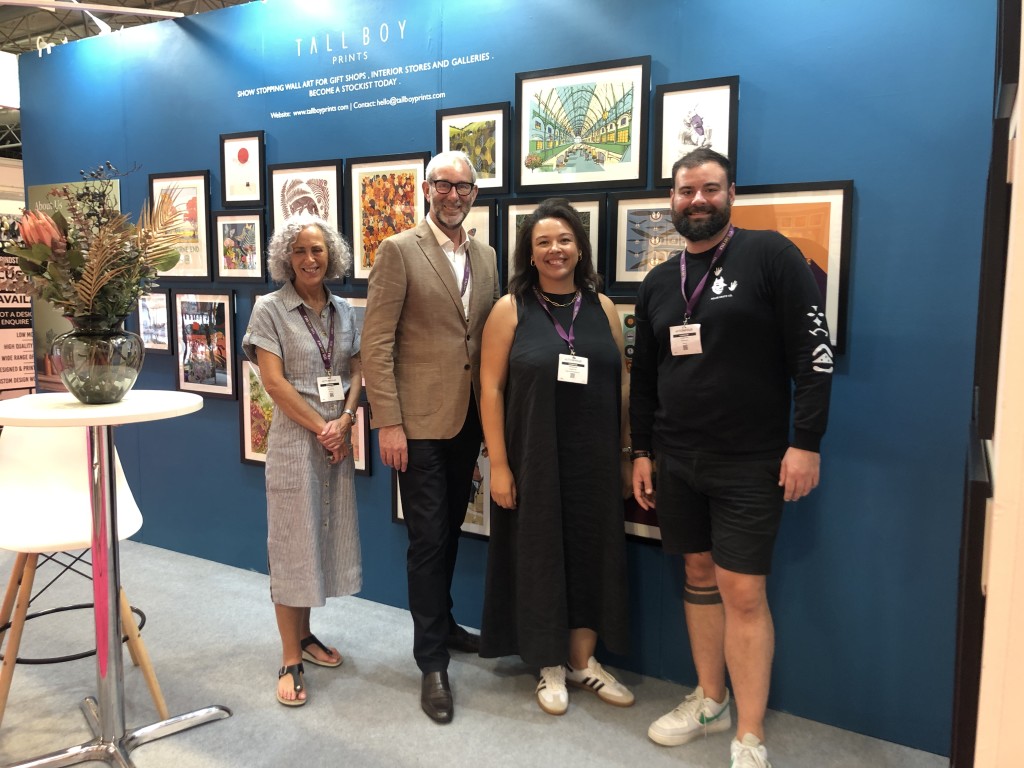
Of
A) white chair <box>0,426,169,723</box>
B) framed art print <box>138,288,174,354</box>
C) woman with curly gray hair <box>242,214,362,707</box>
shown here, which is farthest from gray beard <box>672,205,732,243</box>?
framed art print <box>138,288,174,354</box>

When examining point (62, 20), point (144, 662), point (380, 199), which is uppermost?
point (62, 20)

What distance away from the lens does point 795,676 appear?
94.5 inches

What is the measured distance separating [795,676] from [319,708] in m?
1.61

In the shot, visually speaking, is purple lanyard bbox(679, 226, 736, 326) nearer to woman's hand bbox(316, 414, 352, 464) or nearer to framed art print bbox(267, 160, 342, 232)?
woman's hand bbox(316, 414, 352, 464)

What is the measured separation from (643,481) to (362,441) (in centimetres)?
143

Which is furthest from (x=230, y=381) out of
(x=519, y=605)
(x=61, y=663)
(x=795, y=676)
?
(x=795, y=676)

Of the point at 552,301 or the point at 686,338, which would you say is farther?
the point at 552,301

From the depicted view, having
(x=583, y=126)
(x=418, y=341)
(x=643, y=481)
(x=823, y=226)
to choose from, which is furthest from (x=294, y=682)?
(x=823, y=226)

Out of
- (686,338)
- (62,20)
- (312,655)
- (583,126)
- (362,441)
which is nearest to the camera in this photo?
(686,338)

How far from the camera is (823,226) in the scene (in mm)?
2221

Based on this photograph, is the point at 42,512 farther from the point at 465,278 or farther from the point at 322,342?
the point at 465,278

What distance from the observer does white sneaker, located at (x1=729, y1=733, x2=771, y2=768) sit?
2.03 metres

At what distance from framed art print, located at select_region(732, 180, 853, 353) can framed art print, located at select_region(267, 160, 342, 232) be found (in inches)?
70.7

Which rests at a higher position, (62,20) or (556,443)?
(62,20)
